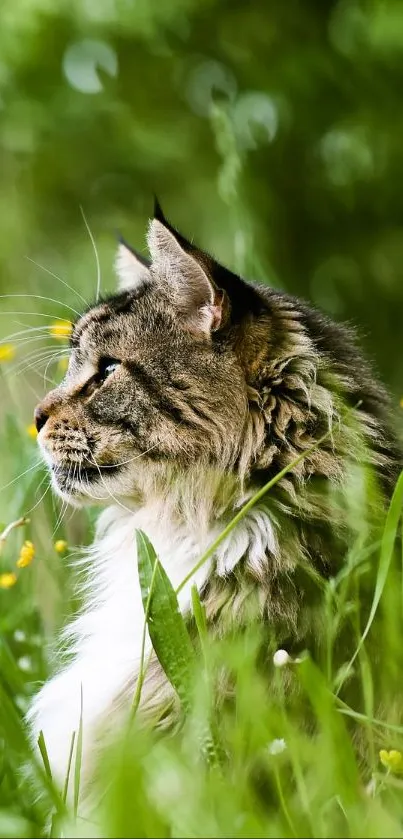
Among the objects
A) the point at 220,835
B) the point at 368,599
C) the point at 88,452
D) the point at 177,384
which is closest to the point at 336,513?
the point at 368,599

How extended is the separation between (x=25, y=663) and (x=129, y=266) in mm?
966

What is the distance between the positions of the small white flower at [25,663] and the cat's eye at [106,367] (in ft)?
2.42

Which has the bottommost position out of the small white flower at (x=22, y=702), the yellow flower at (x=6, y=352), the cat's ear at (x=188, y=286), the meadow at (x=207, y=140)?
the small white flower at (x=22, y=702)

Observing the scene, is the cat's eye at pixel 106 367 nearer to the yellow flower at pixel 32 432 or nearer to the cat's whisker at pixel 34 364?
the cat's whisker at pixel 34 364

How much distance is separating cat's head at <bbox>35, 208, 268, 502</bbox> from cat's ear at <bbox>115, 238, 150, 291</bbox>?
260 mm

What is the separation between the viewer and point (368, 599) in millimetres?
1499

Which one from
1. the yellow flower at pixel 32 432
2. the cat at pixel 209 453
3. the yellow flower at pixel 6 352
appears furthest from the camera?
Result: the yellow flower at pixel 6 352

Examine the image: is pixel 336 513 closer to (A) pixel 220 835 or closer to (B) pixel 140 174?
(A) pixel 220 835

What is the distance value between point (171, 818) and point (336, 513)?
812 millimetres

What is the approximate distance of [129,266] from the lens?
2178 millimetres

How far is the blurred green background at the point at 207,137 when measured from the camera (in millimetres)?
4613

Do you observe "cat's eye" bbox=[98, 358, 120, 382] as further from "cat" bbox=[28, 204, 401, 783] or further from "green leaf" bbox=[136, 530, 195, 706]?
"green leaf" bbox=[136, 530, 195, 706]

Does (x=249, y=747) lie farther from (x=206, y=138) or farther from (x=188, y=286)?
(x=206, y=138)

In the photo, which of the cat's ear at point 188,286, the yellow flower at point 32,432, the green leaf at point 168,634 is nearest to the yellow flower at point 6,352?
the yellow flower at point 32,432
